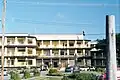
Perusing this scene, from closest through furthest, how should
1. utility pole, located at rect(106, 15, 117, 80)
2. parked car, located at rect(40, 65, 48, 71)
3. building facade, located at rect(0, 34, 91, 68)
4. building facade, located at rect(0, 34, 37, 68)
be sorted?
utility pole, located at rect(106, 15, 117, 80) < parked car, located at rect(40, 65, 48, 71) < building facade, located at rect(0, 34, 37, 68) < building facade, located at rect(0, 34, 91, 68)

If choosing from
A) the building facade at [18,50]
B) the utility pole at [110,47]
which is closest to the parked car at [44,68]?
the building facade at [18,50]

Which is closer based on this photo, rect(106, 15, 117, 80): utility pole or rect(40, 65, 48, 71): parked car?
rect(106, 15, 117, 80): utility pole

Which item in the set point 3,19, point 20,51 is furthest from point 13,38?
point 3,19

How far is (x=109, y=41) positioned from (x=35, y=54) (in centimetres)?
7282

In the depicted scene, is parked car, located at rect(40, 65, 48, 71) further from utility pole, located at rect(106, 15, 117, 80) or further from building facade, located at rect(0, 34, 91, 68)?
utility pole, located at rect(106, 15, 117, 80)

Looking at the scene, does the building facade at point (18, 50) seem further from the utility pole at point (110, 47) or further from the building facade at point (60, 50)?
the utility pole at point (110, 47)

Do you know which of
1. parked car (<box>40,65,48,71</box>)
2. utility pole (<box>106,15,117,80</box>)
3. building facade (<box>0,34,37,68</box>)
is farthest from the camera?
building facade (<box>0,34,37,68</box>)

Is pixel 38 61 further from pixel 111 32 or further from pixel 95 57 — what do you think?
pixel 111 32

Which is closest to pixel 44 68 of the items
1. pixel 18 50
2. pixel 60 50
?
pixel 18 50

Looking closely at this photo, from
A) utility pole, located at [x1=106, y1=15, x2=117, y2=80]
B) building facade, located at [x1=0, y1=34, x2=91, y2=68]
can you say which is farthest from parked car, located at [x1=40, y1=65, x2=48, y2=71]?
utility pole, located at [x1=106, y1=15, x2=117, y2=80]

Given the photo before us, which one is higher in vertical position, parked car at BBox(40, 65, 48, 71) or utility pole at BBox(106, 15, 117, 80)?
utility pole at BBox(106, 15, 117, 80)

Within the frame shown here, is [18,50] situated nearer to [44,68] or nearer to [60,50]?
[44,68]

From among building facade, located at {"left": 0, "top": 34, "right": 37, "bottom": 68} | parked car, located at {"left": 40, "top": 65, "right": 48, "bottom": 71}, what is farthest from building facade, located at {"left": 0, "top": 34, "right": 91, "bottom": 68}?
building facade, located at {"left": 0, "top": 34, "right": 37, "bottom": 68}

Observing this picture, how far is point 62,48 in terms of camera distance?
86438mm
